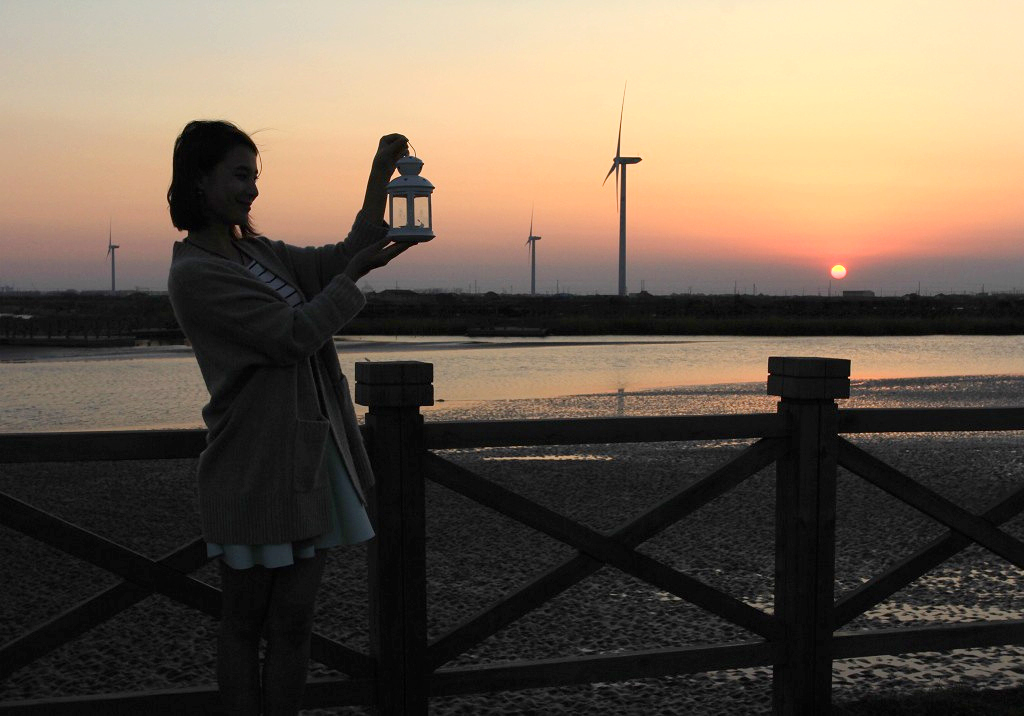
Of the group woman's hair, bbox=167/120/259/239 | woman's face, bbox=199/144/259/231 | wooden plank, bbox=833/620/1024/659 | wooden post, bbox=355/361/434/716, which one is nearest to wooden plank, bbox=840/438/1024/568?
wooden plank, bbox=833/620/1024/659

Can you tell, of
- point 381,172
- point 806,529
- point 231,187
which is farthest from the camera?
point 806,529

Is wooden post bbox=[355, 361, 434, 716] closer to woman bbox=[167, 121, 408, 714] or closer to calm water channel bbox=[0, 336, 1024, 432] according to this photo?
woman bbox=[167, 121, 408, 714]

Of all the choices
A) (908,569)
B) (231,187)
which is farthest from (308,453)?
(908,569)

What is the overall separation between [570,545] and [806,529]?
3.72 ft

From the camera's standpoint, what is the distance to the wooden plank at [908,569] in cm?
450

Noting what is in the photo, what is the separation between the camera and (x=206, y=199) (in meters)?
3.06

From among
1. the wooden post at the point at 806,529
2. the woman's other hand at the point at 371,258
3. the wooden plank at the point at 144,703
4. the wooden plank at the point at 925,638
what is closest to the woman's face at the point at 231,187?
the woman's other hand at the point at 371,258

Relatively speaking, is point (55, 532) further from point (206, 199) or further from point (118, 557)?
point (206, 199)

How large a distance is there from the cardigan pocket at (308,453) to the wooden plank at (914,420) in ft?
8.36

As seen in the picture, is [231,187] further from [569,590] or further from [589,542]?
[569,590]

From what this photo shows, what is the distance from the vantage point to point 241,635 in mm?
3131

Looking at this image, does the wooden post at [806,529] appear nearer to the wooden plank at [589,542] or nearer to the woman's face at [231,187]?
the wooden plank at [589,542]

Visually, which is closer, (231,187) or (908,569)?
(231,187)

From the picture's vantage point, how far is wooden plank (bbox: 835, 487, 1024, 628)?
4496 mm
